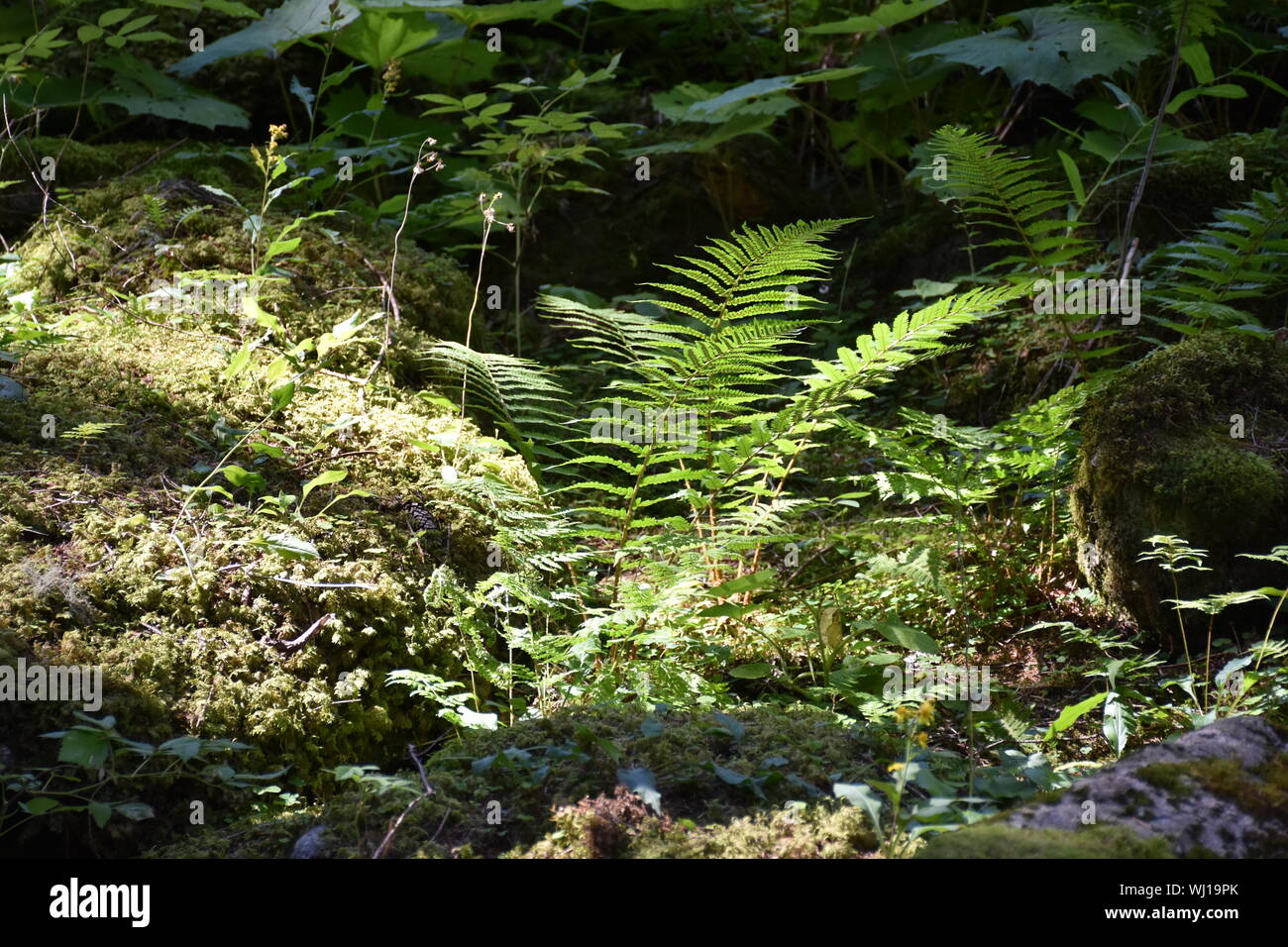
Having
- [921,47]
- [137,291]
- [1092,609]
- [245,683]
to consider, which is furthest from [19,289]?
[921,47]

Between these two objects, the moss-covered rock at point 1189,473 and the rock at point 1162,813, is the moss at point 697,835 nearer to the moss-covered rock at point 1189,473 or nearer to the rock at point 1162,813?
the rock at point 1162,813

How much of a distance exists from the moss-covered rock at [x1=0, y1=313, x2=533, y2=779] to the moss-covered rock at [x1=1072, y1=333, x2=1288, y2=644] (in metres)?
1.85

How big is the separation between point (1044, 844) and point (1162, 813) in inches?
9.5

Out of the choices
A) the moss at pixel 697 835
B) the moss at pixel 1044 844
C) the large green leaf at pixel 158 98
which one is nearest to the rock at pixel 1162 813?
the moss at pixel 1044 844

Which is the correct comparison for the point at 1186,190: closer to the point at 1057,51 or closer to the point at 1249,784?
the point at 1057,51

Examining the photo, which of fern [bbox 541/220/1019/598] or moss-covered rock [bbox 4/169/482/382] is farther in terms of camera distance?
moss-covered rock [bbox 4/169/482/382]

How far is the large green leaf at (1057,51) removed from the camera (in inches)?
175

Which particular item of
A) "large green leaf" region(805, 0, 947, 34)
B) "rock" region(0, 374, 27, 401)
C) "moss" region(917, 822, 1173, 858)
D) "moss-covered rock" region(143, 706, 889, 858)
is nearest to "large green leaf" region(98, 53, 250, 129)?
"rock" region(0, 374, 27, 401)

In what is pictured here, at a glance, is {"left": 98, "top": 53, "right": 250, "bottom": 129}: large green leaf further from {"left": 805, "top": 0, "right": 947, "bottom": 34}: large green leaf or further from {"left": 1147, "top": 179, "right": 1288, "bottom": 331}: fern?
{"left": 1147, "top": 179, "right": 1288, "bottom": 331}: fern

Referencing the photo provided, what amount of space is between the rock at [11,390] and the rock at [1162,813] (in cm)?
305

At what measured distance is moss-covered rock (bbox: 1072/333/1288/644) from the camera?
9.39 ft

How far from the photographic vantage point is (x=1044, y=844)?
60.3 inches
